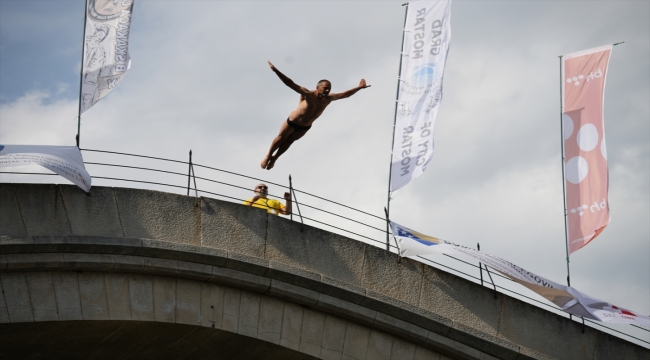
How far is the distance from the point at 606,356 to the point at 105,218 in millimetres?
10084

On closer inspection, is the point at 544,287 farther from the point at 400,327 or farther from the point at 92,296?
the point at 92,296

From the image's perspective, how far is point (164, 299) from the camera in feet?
56.0

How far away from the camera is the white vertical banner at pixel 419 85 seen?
21.5 meters

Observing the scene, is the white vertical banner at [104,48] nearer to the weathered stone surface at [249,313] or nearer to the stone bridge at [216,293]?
the stone bridge at [216,293]

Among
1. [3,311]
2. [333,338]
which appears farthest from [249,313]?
[3,311]

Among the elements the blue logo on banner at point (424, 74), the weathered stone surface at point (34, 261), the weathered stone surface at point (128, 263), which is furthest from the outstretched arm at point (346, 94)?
the weathered stone surface at point (34, 261)

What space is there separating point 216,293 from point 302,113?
17.0 feet

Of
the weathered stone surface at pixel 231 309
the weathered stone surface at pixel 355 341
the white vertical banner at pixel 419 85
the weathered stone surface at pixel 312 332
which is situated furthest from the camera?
the white vertical banner at pixel 419 85

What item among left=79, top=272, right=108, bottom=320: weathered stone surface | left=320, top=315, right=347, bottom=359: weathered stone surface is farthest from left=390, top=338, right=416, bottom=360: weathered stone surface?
left=79, top=272, right=108, bottom=320: weathered stone surface

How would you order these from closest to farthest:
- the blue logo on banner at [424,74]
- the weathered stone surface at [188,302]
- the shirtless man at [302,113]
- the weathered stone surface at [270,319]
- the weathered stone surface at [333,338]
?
the weathered stone surface at [188,302]
the weathered stone surface at [270,319]
the weathered stone surface at [333,338]
the shirtless man at [302,113]
the blue logo on banner at [424,74]

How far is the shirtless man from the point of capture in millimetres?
20969

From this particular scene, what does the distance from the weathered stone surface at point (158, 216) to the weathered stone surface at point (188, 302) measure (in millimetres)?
723

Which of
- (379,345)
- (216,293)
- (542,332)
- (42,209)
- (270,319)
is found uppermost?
(42,209)

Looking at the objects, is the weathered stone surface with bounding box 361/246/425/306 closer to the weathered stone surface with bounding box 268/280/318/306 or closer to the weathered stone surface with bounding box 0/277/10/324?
the weathered stone surface with bounding box 268/280/318/306
